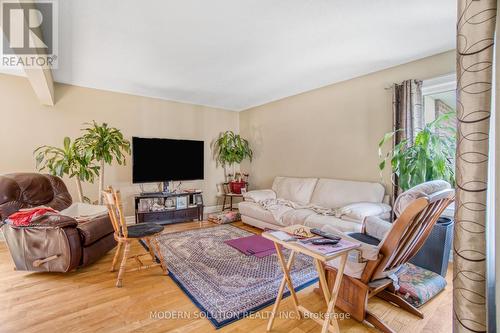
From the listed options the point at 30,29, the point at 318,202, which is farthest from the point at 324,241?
the point at 30,29

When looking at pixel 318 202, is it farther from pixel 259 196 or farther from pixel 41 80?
pixel 41 80

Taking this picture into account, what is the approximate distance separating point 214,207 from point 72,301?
349 cm

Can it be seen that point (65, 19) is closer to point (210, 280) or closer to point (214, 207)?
point (210, 280)

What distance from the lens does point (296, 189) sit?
404cm

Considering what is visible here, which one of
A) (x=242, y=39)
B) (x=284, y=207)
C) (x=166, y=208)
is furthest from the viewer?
(x=166, y=208)

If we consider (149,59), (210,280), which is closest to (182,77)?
(149,59)

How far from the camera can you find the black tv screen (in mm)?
4195

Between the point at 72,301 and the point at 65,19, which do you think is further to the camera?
the point at 65,19

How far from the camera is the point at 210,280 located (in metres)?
2.26

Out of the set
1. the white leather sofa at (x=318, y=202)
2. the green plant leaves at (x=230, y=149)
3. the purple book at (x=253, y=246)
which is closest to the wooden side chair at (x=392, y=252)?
the white leather sofa at (x=318, y=202)

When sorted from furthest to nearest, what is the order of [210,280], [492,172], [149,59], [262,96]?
[262,96]
[149,59]
[210,280]
[492,172]

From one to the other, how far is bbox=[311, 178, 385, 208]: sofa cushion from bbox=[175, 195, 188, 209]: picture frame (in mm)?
2362

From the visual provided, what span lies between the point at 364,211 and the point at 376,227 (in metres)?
0.64

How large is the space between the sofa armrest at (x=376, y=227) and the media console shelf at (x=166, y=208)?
3181 mm
